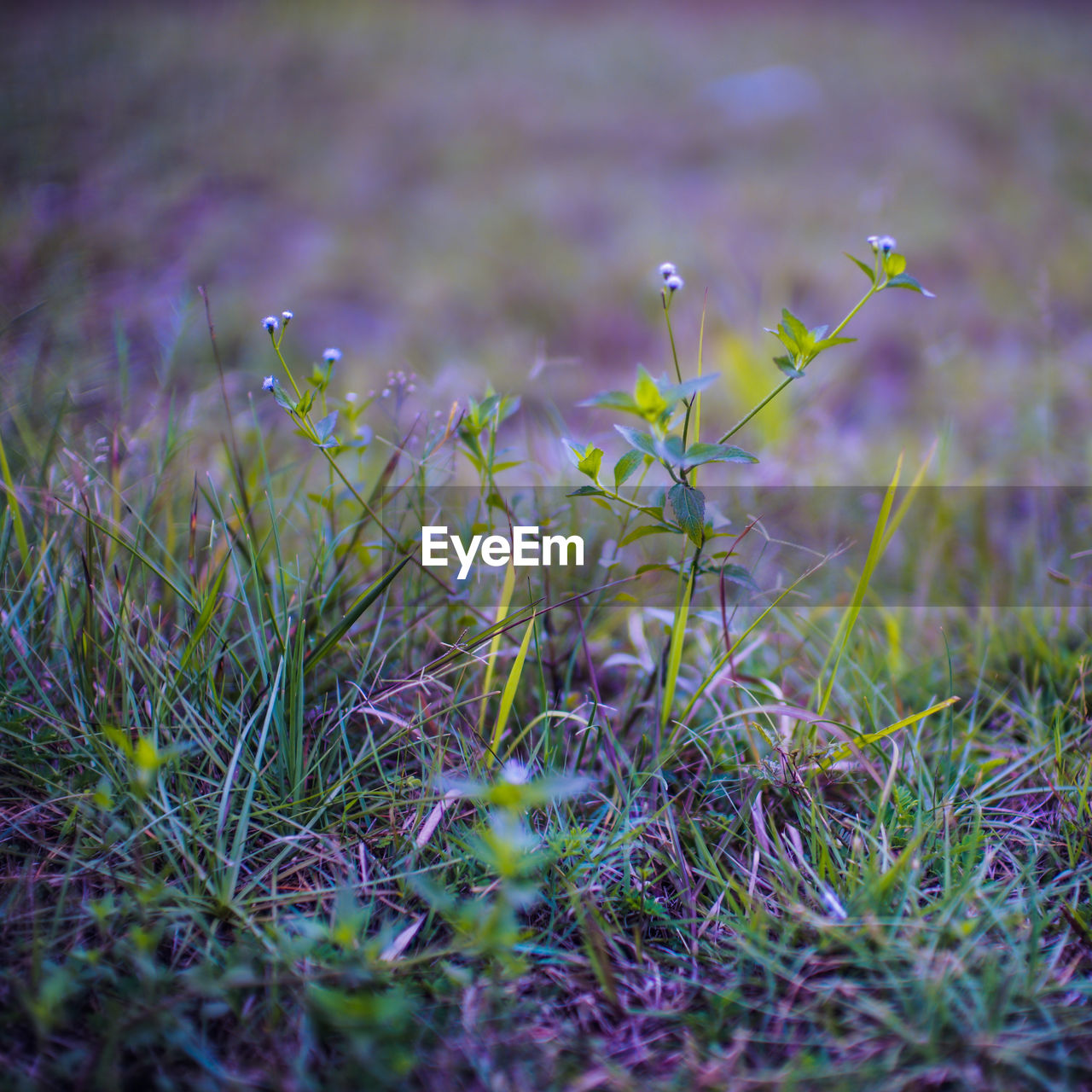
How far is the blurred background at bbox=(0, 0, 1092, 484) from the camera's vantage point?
7.84 feet

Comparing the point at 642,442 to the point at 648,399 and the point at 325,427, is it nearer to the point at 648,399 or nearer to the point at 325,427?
the point at 648,399

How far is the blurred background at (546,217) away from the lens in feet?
7.84

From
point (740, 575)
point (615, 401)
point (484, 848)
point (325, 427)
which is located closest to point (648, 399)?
point (615, 401)

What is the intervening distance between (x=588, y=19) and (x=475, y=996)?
1076cm

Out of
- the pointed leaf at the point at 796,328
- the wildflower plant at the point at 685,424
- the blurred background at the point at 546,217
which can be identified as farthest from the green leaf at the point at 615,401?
the blurred background at the point at 546,217

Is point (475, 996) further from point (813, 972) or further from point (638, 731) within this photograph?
point (638, 731)

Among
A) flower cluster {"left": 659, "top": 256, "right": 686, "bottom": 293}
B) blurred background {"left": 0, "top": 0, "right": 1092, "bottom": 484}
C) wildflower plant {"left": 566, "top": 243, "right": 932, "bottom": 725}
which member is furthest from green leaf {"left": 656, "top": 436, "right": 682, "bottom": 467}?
blurred background {"left": 0, "top": 0, "right": 1092, "bottom": 484}

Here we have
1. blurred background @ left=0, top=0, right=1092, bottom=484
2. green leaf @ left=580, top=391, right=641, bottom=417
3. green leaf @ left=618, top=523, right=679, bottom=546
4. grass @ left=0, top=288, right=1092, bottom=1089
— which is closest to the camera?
grass @ left=0, top=288, right=1092, bottom=1089

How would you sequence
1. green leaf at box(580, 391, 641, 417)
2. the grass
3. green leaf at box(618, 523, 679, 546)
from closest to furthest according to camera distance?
the grass < green leaf at box(580, 391, 641, 417) < green leaf at box(618, 523, 679, 546)

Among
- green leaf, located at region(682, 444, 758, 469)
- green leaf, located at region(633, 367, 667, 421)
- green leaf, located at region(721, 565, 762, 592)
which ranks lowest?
green leaf, located at region(721, 565, 762, 592)

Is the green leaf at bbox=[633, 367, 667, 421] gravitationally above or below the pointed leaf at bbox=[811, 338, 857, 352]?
below

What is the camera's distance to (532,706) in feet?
4.15

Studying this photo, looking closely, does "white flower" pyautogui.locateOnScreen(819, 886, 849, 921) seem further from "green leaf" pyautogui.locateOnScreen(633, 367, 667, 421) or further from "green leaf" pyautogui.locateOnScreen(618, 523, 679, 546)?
"green leaf" pyautogui.locateOnScreen(633, 367, 667, 421)

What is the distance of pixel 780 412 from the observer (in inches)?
95.0
